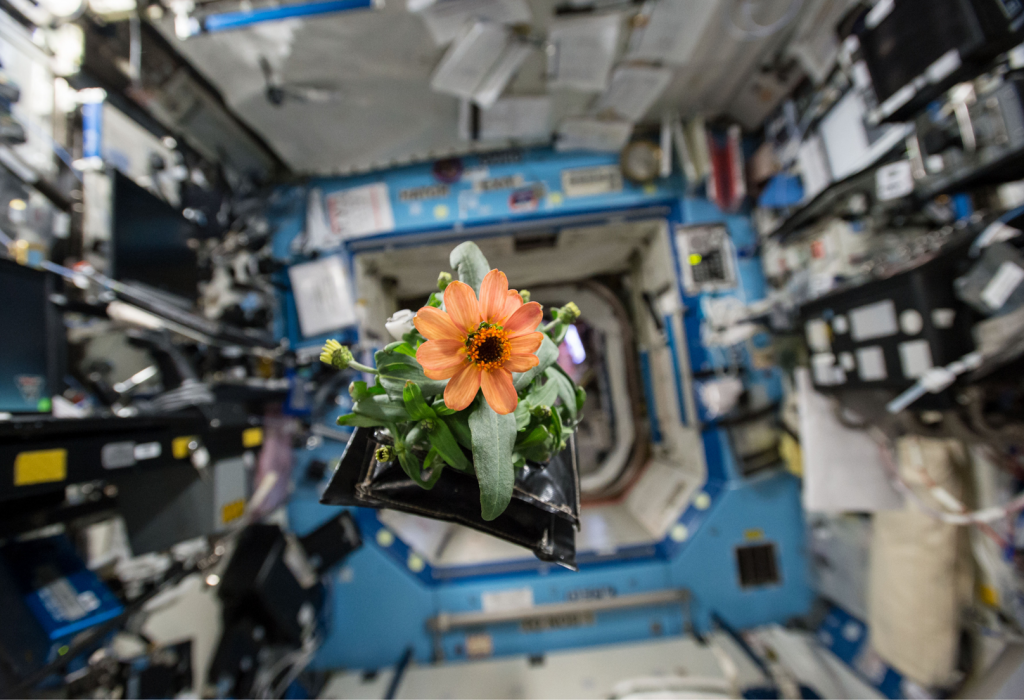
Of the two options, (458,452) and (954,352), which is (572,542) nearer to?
(458,452)

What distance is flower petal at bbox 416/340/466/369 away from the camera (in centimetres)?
38

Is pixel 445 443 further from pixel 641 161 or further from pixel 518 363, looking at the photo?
pixel 641 161

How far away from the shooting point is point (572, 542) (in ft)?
1.88

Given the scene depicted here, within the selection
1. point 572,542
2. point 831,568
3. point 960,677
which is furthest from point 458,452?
point 831,568

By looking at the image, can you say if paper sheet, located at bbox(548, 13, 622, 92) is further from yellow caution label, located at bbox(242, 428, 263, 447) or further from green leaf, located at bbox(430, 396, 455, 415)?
yellow caution label, located at bbox(242, 428, 263, 447)

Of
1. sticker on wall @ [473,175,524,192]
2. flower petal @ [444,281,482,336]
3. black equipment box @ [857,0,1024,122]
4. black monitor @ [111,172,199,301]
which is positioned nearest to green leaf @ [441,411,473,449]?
flower petal @ [444,281,482,336]

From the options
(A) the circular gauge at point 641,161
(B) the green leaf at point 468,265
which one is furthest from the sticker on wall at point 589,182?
(B) the green leaf at point 468,265

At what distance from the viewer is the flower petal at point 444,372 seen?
0.38 m

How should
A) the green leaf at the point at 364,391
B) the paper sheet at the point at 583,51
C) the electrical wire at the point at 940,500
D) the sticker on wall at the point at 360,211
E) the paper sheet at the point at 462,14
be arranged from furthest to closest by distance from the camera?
the sticker on wall at the point at 360,211 < the paper sheet at the point at 583,51 < the paper sheet at the point at 462,14 < the electrical wire at the point at 940,500 < the green leaf at the point at 364,391

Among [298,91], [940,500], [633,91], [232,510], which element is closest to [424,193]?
[298,91]

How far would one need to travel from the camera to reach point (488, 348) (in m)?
0.39

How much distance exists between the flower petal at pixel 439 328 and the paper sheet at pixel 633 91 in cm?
209

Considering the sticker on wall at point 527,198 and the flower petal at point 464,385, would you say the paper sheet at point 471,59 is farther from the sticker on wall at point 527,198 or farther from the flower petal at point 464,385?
the flower petal at point 464,385

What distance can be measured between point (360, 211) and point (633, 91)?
1.61 meters
